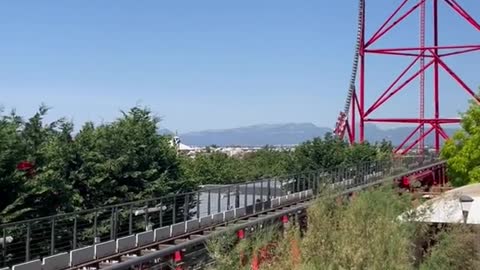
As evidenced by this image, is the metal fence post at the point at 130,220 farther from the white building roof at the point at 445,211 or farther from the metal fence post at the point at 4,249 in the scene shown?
the white building roof at the point at 445,211

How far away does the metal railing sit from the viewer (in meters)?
12.7

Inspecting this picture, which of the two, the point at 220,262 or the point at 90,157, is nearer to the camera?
the point at 220,262

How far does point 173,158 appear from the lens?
85.8ft

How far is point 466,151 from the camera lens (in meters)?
39.7

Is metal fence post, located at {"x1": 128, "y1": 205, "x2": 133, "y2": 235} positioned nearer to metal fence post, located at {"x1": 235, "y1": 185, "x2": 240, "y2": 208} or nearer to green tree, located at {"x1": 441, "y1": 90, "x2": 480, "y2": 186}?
metal fence post, located at {"x1": 235, "y1": 185, "x2": 240, "y2": 208}

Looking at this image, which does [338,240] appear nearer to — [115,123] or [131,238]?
[131,238]

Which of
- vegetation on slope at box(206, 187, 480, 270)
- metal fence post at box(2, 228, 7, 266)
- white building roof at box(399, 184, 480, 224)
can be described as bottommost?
metal fence post at box(2, 228, 7, 266)

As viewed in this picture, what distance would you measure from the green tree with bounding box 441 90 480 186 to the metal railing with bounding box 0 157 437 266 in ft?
45.5

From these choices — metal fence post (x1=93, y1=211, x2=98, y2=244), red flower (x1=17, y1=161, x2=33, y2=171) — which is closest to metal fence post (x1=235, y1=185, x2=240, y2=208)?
red flower (x1=17, y1=161, x2=33, y2=171)

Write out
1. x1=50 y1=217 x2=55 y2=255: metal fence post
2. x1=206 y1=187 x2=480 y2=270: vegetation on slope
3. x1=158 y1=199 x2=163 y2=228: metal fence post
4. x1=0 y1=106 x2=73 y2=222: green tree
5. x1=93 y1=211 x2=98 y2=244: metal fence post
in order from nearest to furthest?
x1=206 y1=187 x2=480 y2=270: vegetation on slope, x1=50 y1=217 x2=55 y2=255: metal fence post, x1=93 y1=211 x2=98 y2=244: metal fence post, x1=0 y1=106 x2=73 y2=222: green tree, x1=158 y1=199 x2=163 y2=228: metal fence post

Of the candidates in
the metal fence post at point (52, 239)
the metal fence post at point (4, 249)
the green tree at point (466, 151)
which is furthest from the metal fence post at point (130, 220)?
the green tree at point (466, 151)

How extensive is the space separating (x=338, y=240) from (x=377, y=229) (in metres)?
0.85

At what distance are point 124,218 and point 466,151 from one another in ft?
90.4

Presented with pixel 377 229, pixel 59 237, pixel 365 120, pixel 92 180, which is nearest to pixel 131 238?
pixel 59 237
